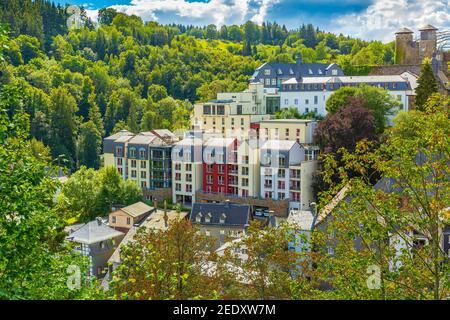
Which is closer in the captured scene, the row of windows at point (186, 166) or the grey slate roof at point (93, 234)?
the grey slate roof at point (93, 234)

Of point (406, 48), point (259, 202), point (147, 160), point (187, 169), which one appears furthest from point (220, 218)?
point (406, 48)

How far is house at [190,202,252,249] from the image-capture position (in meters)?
35.7

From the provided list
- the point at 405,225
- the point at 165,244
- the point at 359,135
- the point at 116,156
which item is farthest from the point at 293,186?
the point at 405,225

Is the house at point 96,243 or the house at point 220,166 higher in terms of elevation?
the house at point 220,166

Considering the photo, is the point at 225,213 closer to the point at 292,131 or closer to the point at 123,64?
the point at 292,131

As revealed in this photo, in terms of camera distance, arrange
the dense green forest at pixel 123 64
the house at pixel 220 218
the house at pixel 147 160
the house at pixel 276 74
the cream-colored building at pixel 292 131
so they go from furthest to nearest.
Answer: the dense green forest at pixel 123 64 < the house at pixel 276 74 < the house at pixel 147 160 < the cream-colored building at pixel 292 131 < the house at pixel 220 218

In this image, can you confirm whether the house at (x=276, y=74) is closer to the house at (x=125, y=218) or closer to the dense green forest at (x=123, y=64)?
the dense green forest at (x=123, y=64)

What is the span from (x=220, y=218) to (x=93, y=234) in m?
7.54

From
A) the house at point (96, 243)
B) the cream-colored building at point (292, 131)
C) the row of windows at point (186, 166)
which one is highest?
the cream-colored building at point (292, 131)

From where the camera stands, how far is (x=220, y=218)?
119 feet

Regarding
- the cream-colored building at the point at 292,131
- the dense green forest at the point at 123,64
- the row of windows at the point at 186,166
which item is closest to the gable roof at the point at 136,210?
the row of windows at the point at 186,166

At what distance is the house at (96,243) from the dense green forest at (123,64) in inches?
1202

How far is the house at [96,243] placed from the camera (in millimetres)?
31922

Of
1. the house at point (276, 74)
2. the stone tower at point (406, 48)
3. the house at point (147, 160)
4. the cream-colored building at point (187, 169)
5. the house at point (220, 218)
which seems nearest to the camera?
the house at point (220, 218)
